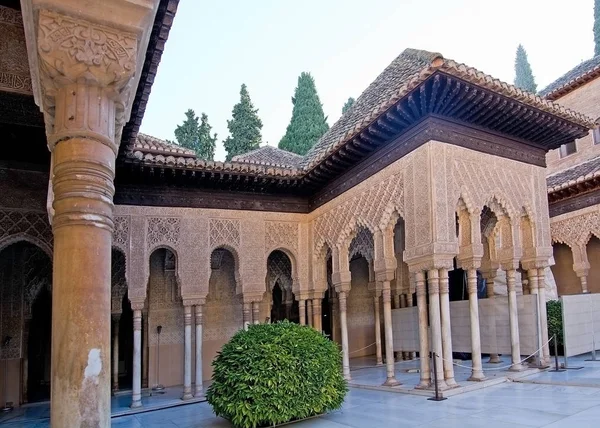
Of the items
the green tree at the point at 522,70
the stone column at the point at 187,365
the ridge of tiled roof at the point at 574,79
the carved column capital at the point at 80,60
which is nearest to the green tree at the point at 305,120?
the ridge of tiled roof at the point at 574,79

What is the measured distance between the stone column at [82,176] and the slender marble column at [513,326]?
26.8 feet

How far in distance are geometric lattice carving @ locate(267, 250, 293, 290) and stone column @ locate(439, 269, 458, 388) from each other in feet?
19.4

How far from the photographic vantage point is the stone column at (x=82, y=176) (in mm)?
2729

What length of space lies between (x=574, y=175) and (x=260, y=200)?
907 cm

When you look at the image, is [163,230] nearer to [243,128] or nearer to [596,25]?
[243,128]

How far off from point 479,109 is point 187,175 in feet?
19.3

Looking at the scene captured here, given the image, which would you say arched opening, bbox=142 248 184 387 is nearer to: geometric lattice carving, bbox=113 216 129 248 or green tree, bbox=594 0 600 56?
geometric lattice carving, bbox=113 216 129 248

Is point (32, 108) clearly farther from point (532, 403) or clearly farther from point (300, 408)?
point (532, 403)

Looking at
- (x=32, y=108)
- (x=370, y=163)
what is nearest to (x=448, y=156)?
(x=370, y=163)

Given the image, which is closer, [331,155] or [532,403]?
[532,403]

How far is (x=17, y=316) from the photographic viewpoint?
10.3 meters

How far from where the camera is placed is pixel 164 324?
39.8ft

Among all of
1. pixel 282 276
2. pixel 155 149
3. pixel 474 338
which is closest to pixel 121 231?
pixel 155 149

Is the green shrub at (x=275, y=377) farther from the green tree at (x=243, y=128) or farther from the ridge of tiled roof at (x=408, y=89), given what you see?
the green tree at (x=243, y=128)
